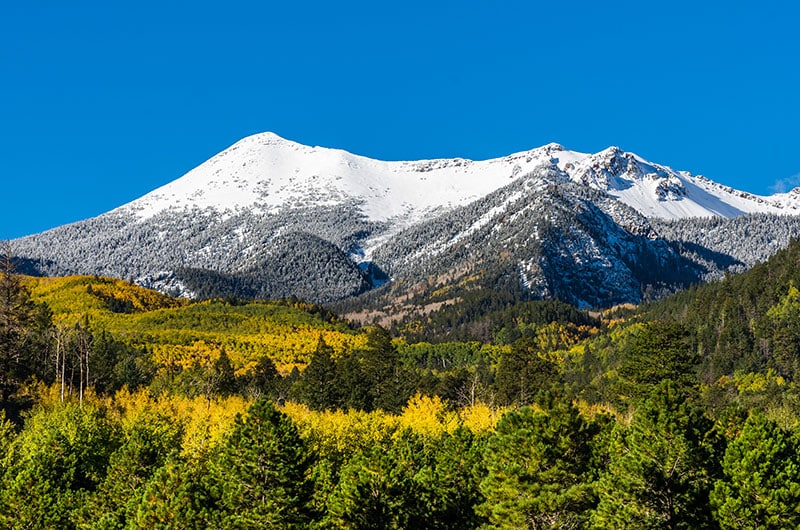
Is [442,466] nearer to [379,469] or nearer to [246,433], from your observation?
[379,469]

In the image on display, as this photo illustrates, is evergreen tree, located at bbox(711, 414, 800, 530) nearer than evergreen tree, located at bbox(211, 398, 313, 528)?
Yes

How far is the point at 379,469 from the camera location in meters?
48.8

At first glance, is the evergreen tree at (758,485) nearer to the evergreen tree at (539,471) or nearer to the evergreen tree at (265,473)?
the evergreen tree at (539,471)

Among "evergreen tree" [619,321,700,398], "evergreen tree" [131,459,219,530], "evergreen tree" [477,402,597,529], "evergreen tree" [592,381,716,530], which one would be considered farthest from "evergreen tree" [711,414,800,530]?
"evergreen tree" [619,321,700,398]

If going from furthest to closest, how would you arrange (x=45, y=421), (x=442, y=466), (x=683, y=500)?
(x=45, y=421)
(x=442, y=466)
(x=683, y=500)

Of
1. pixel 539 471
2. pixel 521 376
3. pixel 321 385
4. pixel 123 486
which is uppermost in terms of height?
pixel 521 376

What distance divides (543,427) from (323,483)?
1599 cm

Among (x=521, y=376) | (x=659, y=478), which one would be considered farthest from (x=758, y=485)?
(x=521, y=376)

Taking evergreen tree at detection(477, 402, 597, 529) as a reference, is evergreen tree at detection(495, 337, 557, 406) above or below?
above

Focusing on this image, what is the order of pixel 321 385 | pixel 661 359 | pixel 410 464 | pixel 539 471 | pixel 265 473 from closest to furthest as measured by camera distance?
pixel 539 471
pixel 265 473
pixel 410 464
pixel 661 359
pixel 321 385

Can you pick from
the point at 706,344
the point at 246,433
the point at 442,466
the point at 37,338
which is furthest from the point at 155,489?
the point at 706,344

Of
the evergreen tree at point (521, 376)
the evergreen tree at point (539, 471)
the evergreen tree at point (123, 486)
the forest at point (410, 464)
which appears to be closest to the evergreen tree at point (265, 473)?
the forest at point (410, 464)

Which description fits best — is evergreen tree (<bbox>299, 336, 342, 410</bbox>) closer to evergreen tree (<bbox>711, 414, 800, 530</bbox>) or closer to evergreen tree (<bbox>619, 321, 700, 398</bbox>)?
evergreen tree (<bbox>619, 321, 700, 398</bbox>)

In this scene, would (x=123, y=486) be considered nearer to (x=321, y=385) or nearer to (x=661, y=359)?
(x=661, y=359)
